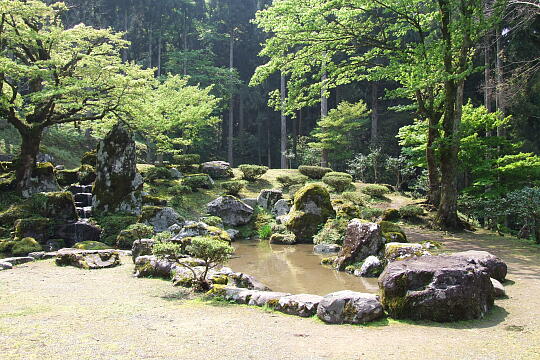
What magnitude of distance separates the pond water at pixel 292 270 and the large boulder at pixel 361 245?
1.29 feet

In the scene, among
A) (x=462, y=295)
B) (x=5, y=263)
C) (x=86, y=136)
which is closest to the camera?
(x=462, y=295)

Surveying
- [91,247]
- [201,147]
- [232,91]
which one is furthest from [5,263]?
[232,91]

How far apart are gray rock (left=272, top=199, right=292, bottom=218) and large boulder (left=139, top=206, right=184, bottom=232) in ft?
14.0

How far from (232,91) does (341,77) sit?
1889cm

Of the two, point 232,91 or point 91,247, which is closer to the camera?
point 91,247

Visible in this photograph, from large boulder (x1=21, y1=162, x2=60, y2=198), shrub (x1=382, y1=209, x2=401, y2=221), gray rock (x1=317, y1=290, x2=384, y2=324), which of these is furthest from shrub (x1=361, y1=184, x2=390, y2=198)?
gray rock (x1=317, y1=290, x2=384, y2=324)

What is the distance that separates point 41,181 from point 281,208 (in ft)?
29.6

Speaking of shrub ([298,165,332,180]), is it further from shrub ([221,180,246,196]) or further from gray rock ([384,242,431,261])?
gray rock ([384,242,431,261])

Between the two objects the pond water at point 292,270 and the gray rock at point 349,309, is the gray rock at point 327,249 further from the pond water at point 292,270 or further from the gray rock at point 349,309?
the gray rock at point 349,309

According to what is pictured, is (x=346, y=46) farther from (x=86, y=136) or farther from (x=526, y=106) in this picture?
(x=86, y=136)

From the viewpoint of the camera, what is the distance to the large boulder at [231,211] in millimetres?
14906

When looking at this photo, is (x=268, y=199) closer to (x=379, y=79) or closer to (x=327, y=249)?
(x=327, y=249)

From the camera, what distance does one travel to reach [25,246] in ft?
33.0

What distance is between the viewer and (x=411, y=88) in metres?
11.2
